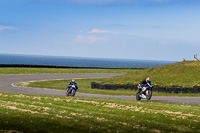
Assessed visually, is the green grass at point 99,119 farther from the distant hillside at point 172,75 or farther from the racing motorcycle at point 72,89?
the distant hillside at point 172,75

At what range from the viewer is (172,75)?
1272 inches

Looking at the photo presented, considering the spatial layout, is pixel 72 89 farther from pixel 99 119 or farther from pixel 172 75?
pixel 172 75

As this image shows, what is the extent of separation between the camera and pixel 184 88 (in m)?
26.2

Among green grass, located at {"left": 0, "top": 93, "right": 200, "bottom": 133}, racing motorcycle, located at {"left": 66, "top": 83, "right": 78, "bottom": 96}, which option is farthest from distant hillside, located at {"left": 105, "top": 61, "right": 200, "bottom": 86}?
green grass, located at {"left": 0, "top": 93, "right": 200, "bottom": 133}

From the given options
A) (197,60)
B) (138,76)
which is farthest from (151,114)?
(197,60)

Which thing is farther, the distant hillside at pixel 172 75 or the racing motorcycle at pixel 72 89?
the distant hillside at pixel 172 75

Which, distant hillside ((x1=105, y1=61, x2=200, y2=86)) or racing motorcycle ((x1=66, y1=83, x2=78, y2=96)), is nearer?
racing motorcycle ((x1=66, y1=83, x2=78, y2=96))

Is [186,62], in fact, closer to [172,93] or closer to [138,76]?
[138,76]

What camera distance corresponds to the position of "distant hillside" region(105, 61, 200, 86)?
97.9 ft

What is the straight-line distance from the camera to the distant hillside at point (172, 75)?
29844mm

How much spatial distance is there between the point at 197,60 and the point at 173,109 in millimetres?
20614

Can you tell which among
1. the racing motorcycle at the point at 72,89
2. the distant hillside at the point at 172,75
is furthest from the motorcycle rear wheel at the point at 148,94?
the distant hillside at the point at 172,75

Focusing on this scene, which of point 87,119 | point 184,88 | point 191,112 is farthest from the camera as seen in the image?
point 184,88

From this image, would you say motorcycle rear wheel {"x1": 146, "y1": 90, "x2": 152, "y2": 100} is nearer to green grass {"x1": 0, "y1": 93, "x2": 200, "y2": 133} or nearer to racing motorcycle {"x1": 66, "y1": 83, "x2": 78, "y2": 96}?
green grass {"x1": 0, "y1": 93, "x2": 200, "y2": 133}
